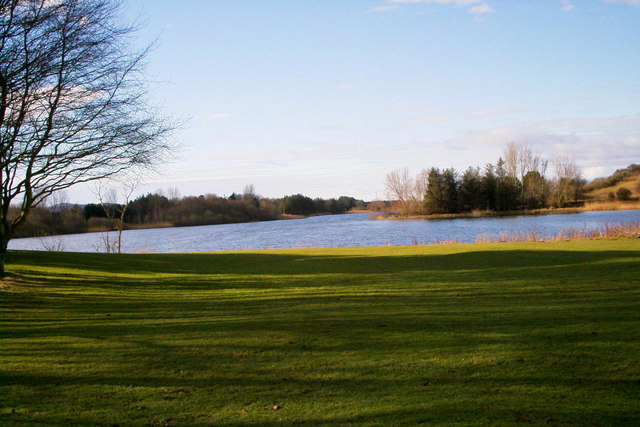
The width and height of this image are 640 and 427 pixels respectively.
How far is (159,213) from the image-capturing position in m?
71.0

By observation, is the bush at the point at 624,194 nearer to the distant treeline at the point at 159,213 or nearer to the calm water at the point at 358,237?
the calm water at the point at 358,237

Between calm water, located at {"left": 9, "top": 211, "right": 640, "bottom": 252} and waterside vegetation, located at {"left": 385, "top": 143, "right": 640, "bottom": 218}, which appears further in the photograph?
waterside vegetation, located at {"left": 385, "top": 143, "right": 640, "bottom": 218}

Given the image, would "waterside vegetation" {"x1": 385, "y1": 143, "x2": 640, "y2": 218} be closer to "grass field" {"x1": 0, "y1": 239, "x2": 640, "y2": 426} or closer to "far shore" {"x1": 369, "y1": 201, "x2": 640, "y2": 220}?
"far shore" {"x1": 369, "y1": 201, "x2": 640, "y2": 220}

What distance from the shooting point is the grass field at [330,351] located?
4.40 metres

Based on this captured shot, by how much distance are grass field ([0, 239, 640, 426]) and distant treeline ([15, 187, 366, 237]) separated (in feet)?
120

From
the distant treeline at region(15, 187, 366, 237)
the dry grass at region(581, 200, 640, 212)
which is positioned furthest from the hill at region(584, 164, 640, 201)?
the distant treeline at region(15, 187, 366, 237)

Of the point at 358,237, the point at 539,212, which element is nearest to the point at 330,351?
the point at 358,237

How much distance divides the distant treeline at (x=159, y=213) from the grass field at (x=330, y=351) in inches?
1442

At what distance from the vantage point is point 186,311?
9.34 meters

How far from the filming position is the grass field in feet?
14.4

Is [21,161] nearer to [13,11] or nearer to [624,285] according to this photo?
→ [13,11]

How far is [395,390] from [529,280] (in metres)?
7.98

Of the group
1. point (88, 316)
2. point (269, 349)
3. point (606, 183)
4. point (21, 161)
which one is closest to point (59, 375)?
point (269, 349)

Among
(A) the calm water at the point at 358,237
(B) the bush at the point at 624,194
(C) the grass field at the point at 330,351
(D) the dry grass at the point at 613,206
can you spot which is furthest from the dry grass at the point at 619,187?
(C) the grass field at the point at 330,351
